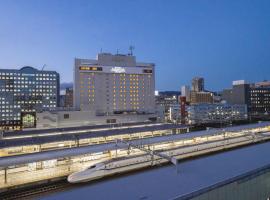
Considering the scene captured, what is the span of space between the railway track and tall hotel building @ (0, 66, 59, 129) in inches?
3279

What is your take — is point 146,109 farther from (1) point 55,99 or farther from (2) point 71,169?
(2) point 71,169

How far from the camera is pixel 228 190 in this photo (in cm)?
1326

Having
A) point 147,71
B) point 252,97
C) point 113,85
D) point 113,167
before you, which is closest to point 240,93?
point 252,97

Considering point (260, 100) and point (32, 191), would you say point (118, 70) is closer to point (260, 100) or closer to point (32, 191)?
point (32, 191)

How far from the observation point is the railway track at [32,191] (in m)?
20.1

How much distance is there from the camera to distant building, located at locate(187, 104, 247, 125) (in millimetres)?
106037

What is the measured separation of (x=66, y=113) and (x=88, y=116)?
617 centimetres

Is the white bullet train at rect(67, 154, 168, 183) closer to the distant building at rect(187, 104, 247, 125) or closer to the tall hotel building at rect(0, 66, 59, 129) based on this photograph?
the distant building at rect(187, 104, 247, 125)

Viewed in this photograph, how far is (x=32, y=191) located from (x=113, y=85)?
68.3 m

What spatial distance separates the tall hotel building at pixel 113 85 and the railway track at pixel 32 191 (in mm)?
57335

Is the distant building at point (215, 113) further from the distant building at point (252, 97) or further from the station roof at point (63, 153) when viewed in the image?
the station roof at point (63, 153)

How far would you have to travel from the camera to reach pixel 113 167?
25.4 meters

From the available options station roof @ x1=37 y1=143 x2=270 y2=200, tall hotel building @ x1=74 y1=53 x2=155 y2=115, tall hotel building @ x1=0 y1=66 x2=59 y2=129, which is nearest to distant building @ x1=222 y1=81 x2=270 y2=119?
tall hotel building @ x1=74 y1=53 x2=155 y2=115

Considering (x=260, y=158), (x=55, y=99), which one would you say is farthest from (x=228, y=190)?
(x=55, y=99)
